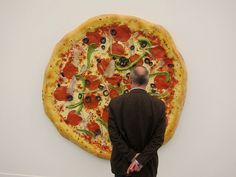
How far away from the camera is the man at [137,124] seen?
247 cm

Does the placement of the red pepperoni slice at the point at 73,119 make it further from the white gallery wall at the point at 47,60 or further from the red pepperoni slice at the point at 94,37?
the red pepperoni slice at the point at 94,37

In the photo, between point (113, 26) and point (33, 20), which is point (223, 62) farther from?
point (33, 20)

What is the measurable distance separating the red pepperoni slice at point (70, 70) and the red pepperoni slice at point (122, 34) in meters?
0.39

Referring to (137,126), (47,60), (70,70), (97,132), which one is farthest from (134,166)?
(47,60)

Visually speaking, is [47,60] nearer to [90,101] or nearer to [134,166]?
[90,101]

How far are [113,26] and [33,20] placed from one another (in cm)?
68

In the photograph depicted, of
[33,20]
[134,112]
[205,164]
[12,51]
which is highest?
[33,20]

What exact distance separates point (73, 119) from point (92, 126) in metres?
0.16

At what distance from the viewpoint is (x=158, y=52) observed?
3320 mm

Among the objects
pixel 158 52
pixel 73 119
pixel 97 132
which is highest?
pixel 158 52

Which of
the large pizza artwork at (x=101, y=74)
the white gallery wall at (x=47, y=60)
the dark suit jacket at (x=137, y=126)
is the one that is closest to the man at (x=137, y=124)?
the dark suit jacket at (x=137, y=126)

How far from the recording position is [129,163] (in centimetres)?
254

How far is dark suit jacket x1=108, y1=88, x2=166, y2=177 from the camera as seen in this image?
247 cm

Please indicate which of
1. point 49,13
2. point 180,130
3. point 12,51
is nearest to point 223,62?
point 180,130
